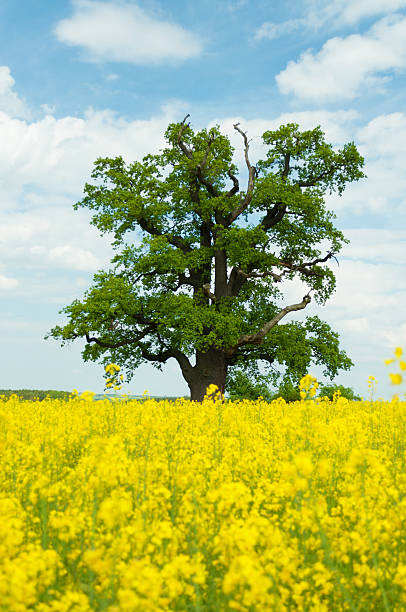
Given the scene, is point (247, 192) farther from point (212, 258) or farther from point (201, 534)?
point (201, 534)

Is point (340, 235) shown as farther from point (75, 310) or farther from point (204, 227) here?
point (75, 310)

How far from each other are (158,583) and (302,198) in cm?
1922

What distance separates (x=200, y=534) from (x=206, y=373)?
1647cm

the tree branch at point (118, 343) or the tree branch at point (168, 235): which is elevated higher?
the tree branch at point (168, 235)

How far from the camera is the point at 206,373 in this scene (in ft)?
67.1

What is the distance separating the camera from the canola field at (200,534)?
2.95m

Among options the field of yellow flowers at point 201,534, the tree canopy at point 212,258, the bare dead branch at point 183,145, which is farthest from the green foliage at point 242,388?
the field of yellow flowers at point 201,534

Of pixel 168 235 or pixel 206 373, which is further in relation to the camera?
pixel 168 235

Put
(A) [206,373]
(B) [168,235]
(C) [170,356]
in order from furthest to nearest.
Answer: (B) [168,235] < (C) [170,356] < (A) [206,373]

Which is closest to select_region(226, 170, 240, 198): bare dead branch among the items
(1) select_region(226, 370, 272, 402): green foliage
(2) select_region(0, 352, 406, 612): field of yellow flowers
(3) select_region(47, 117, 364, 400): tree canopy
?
(3) select_region(47, 117, 364, 400): tree canopy

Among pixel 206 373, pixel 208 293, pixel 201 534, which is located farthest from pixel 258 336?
pixel 201 534

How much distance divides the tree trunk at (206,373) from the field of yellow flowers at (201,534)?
12.7 m

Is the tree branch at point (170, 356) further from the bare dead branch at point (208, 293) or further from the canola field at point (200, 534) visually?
the canola field at point (200, 534)

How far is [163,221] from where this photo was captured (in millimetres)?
22359
